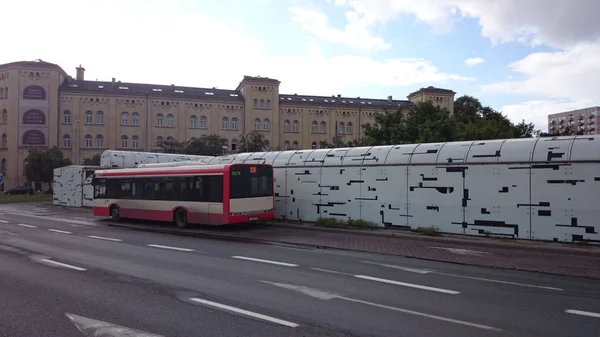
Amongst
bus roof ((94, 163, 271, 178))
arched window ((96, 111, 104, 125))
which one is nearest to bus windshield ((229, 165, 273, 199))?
bus roof ((94, 163, 271, 178))

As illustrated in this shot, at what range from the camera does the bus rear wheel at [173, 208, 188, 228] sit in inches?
797

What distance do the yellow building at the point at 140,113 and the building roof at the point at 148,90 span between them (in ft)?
0.47

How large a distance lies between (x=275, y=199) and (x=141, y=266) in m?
12.0

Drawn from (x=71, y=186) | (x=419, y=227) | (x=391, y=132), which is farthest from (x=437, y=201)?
(x=71, y=186)

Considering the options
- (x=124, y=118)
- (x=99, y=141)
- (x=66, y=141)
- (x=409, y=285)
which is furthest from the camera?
(x=124, y=118)

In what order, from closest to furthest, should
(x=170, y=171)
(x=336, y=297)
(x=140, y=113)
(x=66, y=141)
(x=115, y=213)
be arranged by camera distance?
(x=336, y=297), (x=170, y=171), (x=115, y=213), (x=66, y=141), (x=140, y=113)

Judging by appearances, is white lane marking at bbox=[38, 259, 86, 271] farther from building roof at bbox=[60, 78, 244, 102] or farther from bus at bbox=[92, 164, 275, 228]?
building roof at bbox=[60, 78, 244, 102]

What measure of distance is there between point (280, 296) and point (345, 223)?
11609 millimetres

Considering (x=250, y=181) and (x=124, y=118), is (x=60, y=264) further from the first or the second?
(x=124, y=118)

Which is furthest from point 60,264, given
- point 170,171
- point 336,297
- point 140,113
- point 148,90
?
point 148,90

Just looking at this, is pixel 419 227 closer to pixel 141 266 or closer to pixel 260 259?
pixel 260 259

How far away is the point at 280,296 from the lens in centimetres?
794

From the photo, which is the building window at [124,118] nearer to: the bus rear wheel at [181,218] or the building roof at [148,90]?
the building roof at [148,90]

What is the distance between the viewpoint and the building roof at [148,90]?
7181 cm
